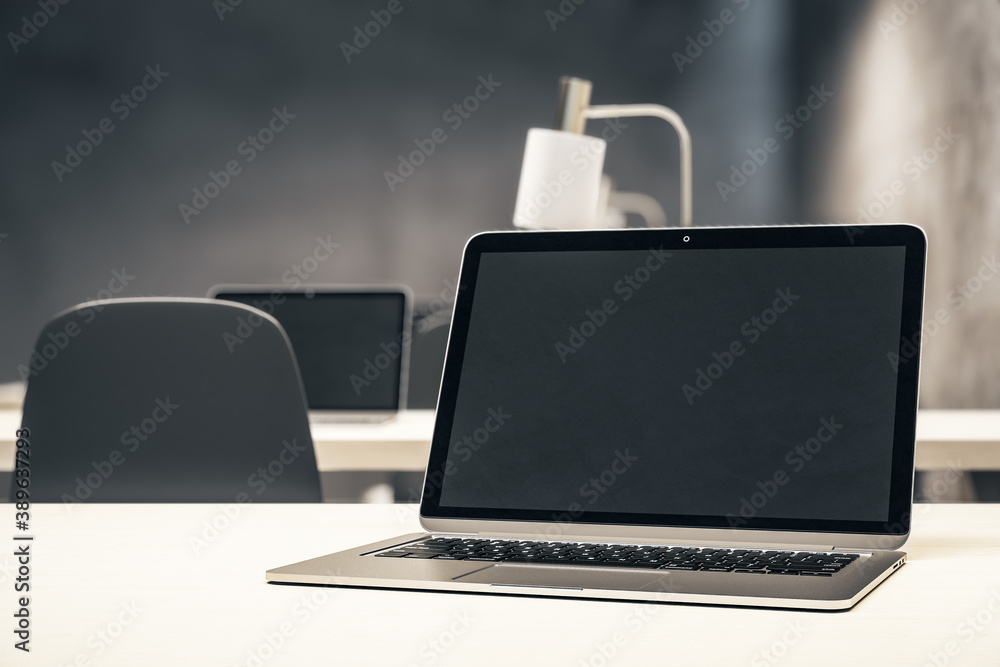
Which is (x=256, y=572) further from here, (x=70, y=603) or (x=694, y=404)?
(x=694, y=404)

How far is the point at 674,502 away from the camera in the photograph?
680mm

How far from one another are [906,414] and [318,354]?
170 cm

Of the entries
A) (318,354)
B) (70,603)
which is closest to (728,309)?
(70,603)

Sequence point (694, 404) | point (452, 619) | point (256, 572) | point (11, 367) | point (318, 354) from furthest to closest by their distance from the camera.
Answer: point (11, 367), point (318, 354), point (694, 404), point (256, 572), point (452, 619)

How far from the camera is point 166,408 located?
4.01 ft
